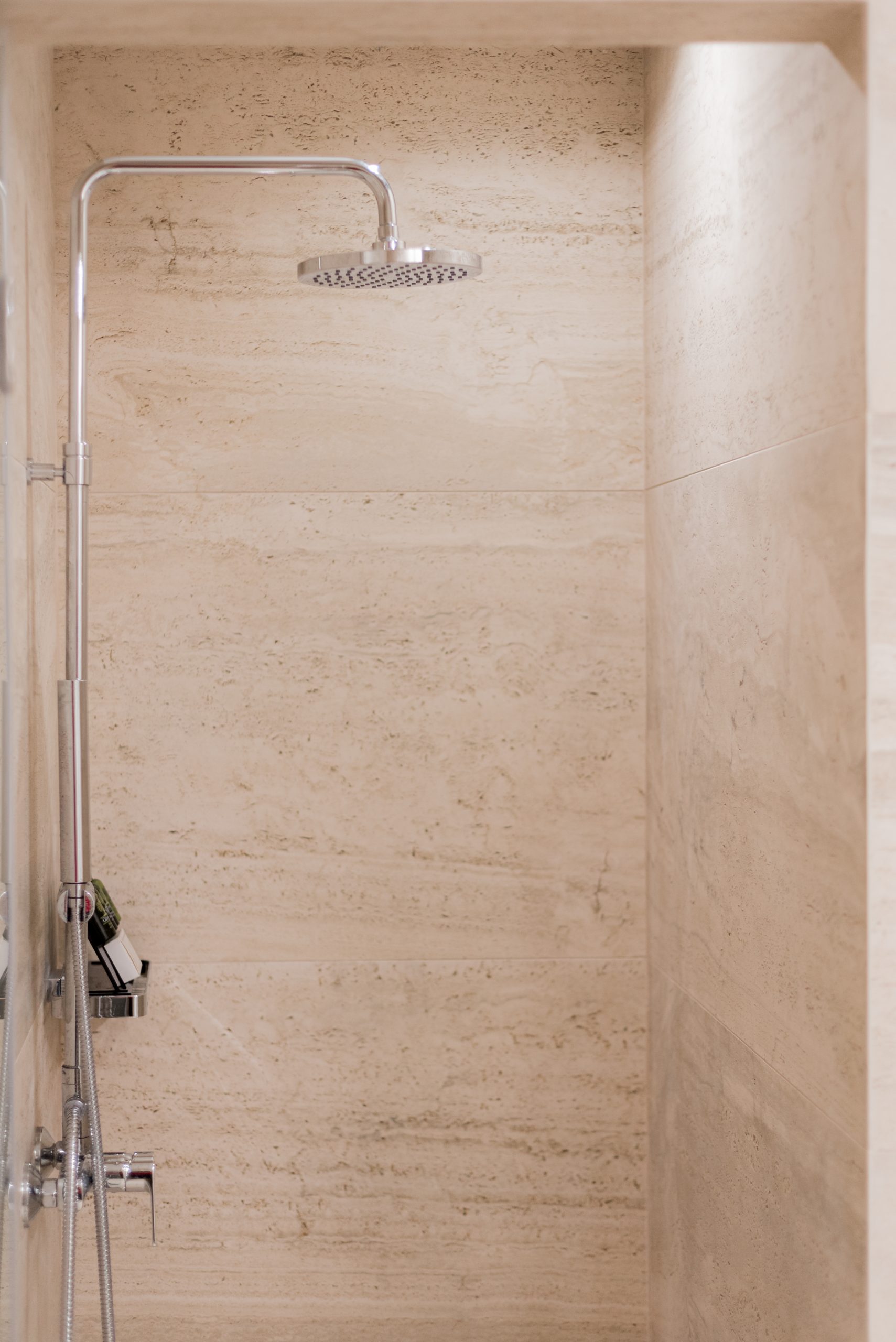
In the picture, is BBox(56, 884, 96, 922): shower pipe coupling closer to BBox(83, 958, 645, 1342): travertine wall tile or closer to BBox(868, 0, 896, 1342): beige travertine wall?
BBox(83, 958, 645, 1342): travertine wall tile

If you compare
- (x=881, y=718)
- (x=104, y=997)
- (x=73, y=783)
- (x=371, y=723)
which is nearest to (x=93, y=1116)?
(x=104, y=997)

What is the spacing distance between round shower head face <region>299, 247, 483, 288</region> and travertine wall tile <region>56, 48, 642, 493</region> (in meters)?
0.37

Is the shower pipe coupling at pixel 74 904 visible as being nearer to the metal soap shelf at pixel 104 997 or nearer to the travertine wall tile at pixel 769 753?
the metal soap shelf at pixel 104 997

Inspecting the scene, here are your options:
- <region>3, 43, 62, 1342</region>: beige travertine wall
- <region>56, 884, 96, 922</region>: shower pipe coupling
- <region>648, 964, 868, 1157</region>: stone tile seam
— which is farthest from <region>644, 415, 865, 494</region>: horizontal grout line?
<region>56, 884, 96, 922</region>: shower pipe coupling

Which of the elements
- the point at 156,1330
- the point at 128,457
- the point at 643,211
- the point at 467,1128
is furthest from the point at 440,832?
the point at 643,211

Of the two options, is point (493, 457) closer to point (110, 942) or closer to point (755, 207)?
point (755, 207)

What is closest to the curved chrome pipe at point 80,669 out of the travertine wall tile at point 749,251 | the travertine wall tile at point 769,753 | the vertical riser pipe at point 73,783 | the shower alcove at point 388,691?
the vertical riser pipe at point 73,783

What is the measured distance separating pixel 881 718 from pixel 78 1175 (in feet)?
2.96

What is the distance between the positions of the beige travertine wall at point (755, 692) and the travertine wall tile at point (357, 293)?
75 millimetres

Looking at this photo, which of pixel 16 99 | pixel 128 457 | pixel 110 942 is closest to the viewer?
pixel 16 99

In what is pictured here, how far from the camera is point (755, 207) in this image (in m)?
1.21

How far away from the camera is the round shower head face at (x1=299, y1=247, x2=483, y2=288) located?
116 centimetres

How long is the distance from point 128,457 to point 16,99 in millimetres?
480

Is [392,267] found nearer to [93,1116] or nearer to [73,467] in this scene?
[73,467]
